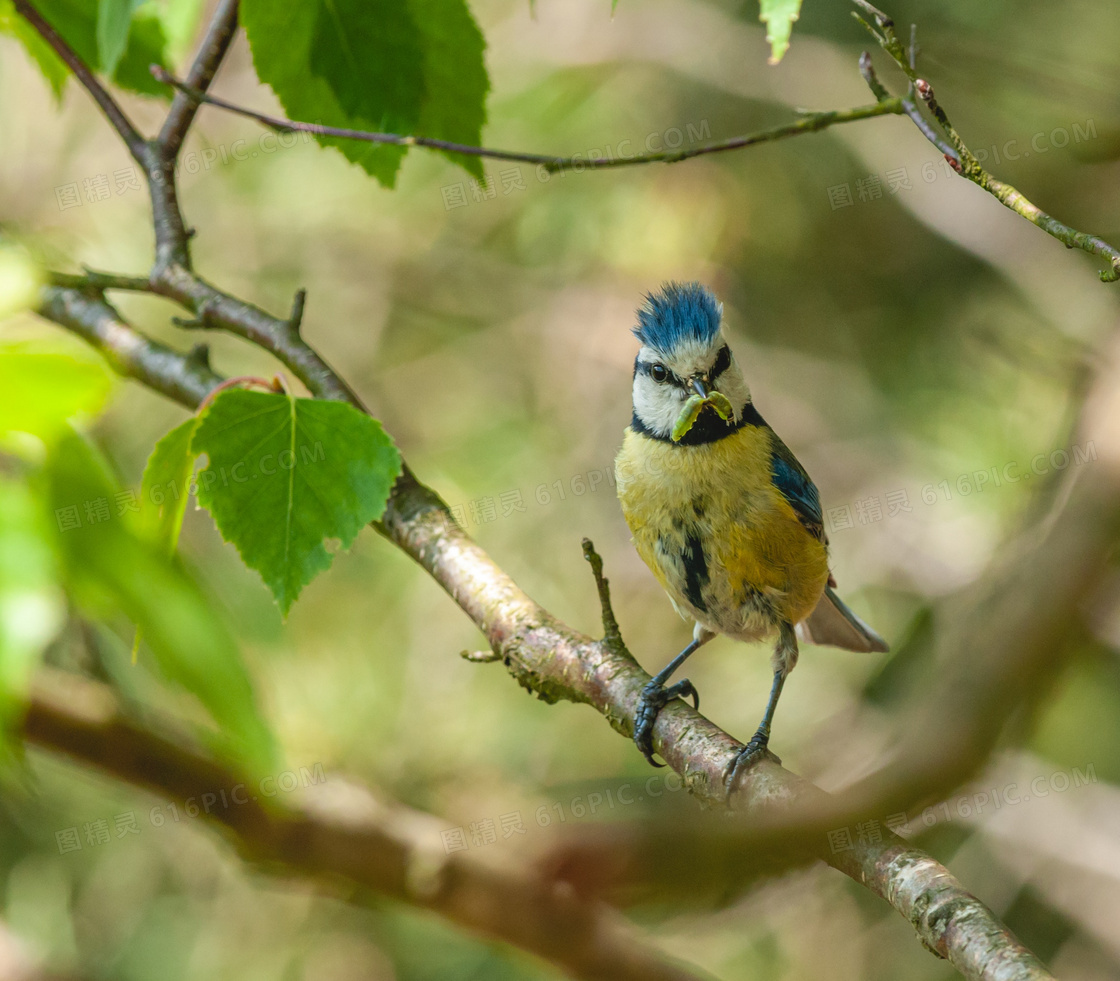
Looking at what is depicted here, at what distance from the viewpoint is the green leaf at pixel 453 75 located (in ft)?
4.64

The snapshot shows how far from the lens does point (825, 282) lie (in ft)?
14.1

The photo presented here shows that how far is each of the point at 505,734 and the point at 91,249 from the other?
2233mm

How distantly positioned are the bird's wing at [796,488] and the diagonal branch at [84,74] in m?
1.25

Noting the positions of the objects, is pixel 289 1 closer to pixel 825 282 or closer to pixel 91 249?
pixel 91 249

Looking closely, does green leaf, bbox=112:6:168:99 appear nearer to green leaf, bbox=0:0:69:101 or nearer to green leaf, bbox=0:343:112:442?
green leaf, bbox=0:0:69:101

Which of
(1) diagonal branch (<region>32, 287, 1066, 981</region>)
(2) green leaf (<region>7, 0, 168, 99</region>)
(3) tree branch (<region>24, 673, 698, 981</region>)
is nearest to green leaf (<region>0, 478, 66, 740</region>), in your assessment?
(3) tree branch (<region>24, 673, 698, 981</region>)

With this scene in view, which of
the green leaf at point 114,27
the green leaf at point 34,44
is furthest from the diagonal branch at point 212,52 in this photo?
the green leaf at point 114,27

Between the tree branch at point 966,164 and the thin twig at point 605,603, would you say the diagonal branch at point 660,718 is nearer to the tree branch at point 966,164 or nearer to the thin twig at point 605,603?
the thin twig at point 605,603

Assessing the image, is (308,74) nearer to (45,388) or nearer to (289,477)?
(289,477)

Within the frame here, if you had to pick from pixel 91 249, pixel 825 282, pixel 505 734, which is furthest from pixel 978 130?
pixel 91 249

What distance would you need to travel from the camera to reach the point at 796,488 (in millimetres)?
1956

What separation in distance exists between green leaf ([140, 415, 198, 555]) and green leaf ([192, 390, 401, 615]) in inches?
0.9

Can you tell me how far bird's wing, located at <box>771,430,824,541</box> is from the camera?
1.93 meters

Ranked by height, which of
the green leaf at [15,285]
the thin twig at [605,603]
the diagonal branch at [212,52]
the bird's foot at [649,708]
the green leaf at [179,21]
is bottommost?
the green leaf at [15,285]
